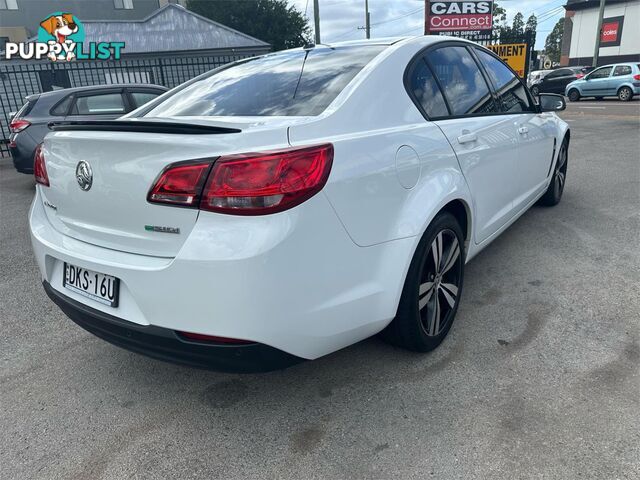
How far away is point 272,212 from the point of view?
1689 millimetres

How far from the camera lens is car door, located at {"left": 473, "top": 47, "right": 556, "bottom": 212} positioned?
11.5 ft

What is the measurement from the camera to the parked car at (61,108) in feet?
22.9

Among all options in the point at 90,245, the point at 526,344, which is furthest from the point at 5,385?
the point at 526,344

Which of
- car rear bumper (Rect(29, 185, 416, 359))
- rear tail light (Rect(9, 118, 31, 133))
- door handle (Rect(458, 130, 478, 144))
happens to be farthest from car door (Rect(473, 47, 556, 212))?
rear tail light (Rect(9, 118, 31, 133))

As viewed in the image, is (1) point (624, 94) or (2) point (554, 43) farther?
(2) point (554, 43)

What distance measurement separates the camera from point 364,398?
2.28 meters

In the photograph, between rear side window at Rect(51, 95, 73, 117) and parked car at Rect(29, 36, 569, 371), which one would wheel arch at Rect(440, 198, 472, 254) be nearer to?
parked car at Rect(29, 36, 569, 371)

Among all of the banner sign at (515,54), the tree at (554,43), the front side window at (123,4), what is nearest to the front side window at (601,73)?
the banner sign at (515,54)

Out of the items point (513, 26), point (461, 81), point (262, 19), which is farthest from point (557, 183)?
point (513, 26)

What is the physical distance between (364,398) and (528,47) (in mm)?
13250

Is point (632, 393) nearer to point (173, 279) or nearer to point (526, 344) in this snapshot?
point (526, 344)

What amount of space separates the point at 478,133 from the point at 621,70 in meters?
Answer: 21.5

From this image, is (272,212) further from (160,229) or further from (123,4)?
(123,4)

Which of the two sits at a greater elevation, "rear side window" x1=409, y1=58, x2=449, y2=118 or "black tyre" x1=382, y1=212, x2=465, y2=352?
"rear side window" x1=409, y1=58, x2=449, y2=118
